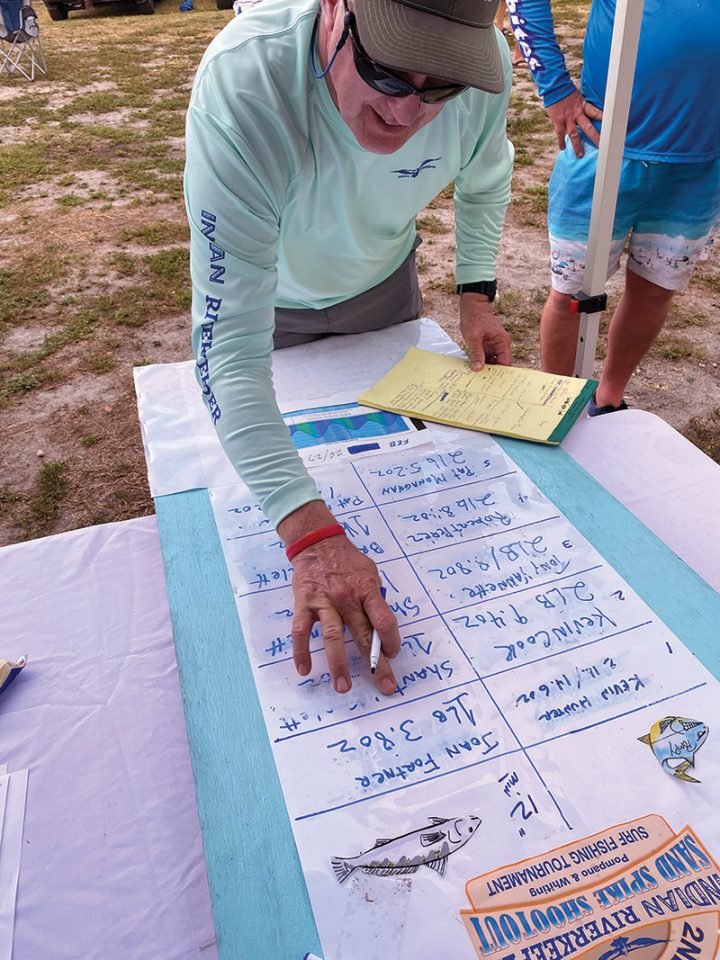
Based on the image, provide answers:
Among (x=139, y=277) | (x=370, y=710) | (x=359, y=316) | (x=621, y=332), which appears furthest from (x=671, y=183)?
(x=139, y=277)

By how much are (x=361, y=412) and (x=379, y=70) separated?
2.20 ft

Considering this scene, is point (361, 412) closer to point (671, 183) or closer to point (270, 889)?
point (270, 889)

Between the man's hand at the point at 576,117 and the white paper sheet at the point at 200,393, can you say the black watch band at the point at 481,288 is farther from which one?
the man's hand at the point at 576,117

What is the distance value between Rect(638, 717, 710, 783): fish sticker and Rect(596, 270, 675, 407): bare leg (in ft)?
5.53

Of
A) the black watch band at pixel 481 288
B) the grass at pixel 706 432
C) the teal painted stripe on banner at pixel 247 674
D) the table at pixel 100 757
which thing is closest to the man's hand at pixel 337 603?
the teal painted stripe on banner at pixel 247 674

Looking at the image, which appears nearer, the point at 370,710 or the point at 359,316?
the point at 370,710

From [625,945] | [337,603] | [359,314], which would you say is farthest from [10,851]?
[359,314]

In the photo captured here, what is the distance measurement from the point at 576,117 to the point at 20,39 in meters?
9.49

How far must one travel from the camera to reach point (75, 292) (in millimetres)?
4078

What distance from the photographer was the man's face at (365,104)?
1.08 metres

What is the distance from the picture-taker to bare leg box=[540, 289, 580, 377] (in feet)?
7.61

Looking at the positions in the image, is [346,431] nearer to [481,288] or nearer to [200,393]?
[200,393]

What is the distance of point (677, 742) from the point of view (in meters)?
0.88

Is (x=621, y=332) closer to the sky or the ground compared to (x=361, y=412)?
closer to the ground
